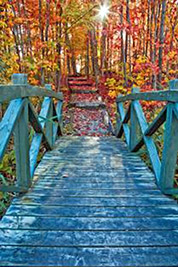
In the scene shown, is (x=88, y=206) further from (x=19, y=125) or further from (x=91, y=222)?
(x=19, y=125)

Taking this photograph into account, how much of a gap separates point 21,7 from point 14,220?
25.4 feet

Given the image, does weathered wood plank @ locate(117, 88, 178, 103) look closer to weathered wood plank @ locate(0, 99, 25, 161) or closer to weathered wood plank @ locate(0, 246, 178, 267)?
weathered wood plank @ locate(0, 246, 178, 267)

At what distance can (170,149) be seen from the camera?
2400 mm

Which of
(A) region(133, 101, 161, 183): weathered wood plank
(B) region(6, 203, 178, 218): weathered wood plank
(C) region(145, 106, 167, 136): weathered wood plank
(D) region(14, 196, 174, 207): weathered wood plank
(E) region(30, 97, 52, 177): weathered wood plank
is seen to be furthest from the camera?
(E) region(30, 97, 52, 177): weathered wood plank

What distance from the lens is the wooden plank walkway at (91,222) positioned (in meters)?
1.54

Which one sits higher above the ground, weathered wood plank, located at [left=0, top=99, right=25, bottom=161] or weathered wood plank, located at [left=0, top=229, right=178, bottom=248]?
weathered wood plank, located at [left=0, top=99, right=25, bottom=161]

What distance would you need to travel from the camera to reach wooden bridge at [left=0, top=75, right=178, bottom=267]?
1573 millimetres

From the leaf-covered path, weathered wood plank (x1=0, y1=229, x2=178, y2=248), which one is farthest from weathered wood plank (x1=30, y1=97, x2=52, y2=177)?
the leaf-covered path

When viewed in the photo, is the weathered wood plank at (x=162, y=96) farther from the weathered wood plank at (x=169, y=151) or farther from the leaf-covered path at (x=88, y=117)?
the leaf-covered path at (x=88, y=117)

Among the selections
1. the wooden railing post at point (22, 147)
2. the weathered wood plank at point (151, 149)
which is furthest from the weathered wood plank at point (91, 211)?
the weathered wood plank at point (151, 149)

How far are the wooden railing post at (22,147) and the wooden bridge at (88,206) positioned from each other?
10 mm

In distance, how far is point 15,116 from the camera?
6.88 feet

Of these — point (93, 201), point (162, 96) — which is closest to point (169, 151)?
point (162, 96)

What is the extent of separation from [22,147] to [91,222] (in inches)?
41.6
